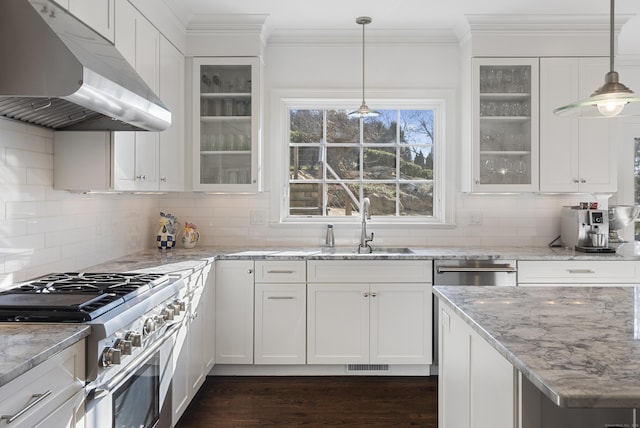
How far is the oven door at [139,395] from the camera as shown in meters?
1.61

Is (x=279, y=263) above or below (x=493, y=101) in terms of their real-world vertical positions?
below

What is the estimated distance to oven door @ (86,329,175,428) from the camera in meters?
1.61

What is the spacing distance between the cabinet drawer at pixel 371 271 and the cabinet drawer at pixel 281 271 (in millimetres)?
56

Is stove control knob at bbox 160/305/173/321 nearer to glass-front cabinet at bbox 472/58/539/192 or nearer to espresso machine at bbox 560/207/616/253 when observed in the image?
glass-front cabinet at bbox 472/58/539/192

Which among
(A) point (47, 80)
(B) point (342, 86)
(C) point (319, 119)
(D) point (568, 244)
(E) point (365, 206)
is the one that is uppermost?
(B) point (342, 86)

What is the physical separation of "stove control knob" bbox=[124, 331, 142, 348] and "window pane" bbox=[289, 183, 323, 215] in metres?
2.35

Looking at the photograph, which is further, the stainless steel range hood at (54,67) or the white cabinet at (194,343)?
the white cabinet at (194,343)

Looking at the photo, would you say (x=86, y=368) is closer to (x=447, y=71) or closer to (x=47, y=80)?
(x=47, y=80)

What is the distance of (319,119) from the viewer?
407cm

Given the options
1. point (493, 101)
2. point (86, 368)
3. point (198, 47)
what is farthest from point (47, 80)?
point (493, 101)

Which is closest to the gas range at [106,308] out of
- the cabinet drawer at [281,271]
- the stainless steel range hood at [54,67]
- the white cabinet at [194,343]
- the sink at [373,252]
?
the white cabinet at [194,343]

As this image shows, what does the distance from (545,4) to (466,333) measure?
266 cm

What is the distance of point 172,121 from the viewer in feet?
11.3

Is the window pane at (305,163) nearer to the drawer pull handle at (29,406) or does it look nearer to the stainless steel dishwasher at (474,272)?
the stainless steel dishwasher at (474,272)
